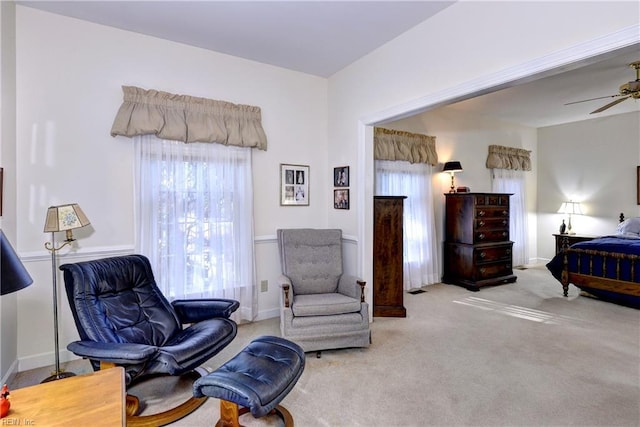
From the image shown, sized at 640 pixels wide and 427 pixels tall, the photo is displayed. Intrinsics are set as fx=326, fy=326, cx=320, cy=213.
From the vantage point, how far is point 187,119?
3.14 meters

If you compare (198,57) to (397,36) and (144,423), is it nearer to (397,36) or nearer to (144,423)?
(397,36)

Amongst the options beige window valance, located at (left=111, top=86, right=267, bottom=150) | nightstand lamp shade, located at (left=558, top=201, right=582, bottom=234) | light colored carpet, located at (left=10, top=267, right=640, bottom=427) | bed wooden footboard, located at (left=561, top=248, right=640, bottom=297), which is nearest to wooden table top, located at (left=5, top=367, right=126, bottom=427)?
light colored carpet, located at (left=10, top=267, right=640, bottom=427)

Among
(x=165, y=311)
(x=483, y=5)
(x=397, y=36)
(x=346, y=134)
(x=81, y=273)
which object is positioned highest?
(x=397, y=36)

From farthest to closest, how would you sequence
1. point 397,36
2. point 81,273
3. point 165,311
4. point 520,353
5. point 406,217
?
1. point 406,217
2. point 397,36
3. point 520,353
4. point 165,311
5. point 81,273

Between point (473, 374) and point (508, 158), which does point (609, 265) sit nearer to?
point (508, 158)

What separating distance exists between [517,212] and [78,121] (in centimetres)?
704

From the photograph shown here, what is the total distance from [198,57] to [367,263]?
9.12 feet

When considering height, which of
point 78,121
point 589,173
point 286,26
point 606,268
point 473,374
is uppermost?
point 286,26

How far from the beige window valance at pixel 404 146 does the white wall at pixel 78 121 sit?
1978 mm

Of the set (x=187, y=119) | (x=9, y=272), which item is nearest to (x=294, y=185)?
(x=187, y=119)

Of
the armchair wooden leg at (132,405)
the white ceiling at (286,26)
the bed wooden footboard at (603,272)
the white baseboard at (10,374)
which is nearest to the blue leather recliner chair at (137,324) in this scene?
the armchair wooden leg at (132,405)

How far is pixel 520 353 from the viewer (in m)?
2.85

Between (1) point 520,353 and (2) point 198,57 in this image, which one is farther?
(2) point 198,57

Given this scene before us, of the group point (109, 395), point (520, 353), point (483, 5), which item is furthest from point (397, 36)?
point (109, 395)
